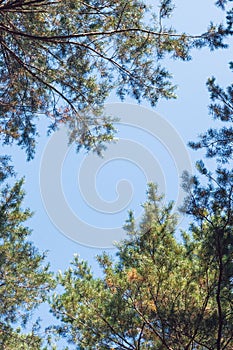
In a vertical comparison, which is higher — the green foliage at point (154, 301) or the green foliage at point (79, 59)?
the green foliage at point (79, 59)

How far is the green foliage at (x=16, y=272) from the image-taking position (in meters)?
7.11

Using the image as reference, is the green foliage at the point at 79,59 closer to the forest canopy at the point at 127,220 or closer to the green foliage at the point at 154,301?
the forest canopy at the point at 127,220

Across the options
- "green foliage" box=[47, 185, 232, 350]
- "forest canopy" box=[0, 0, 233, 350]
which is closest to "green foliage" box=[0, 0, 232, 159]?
"forest canopy" box=[0, 0, 233, 350]

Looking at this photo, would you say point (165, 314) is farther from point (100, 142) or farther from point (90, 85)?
point (90, 85)

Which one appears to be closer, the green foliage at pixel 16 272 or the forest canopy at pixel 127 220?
the forest canopy at pixel 127 220

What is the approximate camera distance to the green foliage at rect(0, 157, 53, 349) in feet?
23.3

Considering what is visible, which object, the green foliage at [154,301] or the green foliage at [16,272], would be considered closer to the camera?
the green foliage at [154,301]

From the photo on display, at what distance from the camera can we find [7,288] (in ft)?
23.6

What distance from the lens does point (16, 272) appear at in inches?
288

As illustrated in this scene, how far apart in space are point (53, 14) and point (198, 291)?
4520 millimetres

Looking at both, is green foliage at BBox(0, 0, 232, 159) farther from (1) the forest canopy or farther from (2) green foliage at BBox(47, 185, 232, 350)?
(2) green foliage at BBox(47, 185, 232, 350)

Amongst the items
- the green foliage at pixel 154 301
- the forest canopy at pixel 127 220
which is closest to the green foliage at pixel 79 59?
the forest canopy at pixel 127 220

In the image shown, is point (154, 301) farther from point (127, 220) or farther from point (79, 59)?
point (79, 59)

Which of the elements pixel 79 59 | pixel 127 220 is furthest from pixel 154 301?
pixel 79 59
